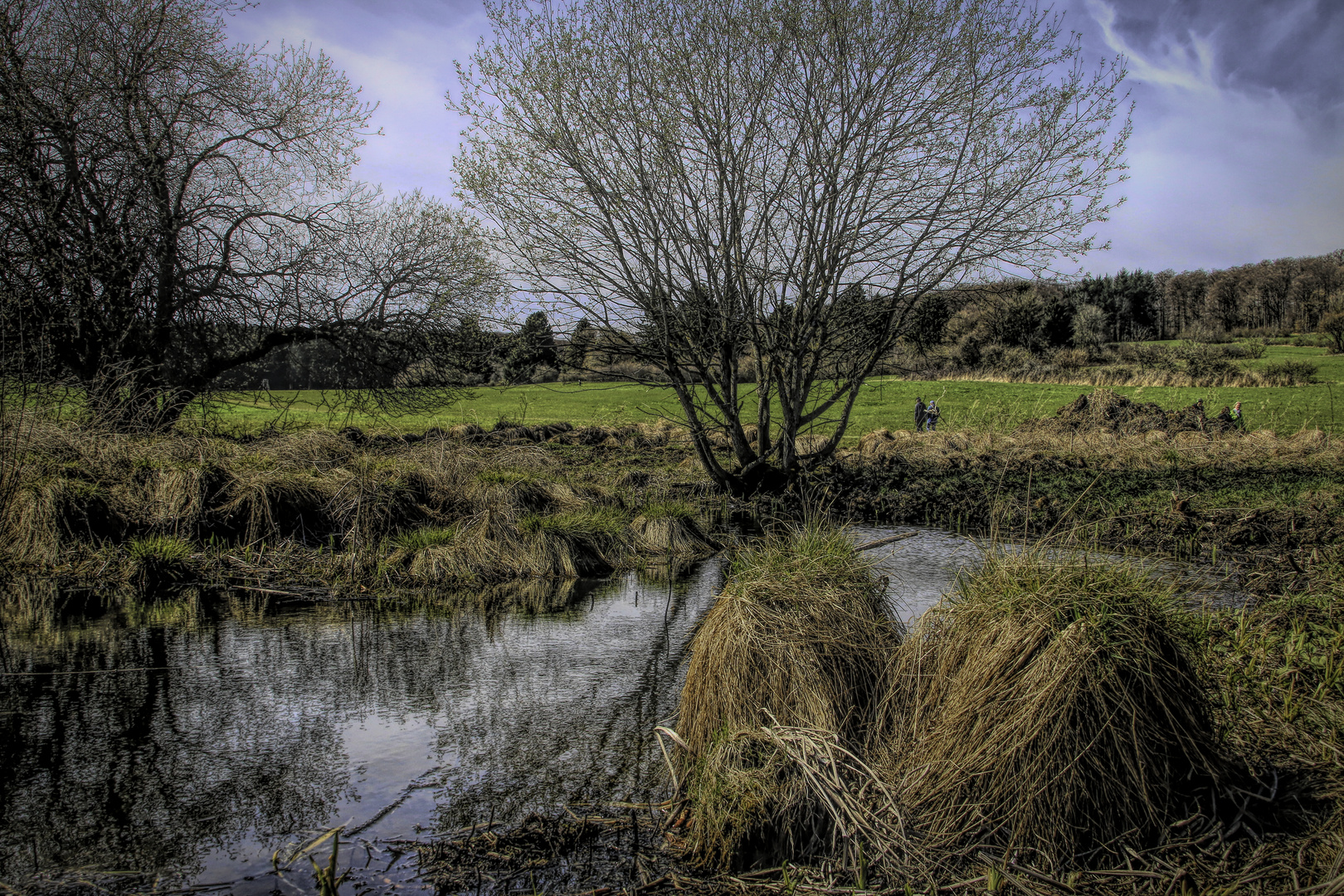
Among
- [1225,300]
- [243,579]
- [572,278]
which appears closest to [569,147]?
[572,278]

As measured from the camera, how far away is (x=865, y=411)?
116ft

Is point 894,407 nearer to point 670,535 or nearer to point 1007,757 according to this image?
point 670,535

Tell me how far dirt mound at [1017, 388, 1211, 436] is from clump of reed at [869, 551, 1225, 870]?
835 inches

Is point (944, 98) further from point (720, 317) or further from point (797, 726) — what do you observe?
point (797, 726)

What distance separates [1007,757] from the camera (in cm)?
351

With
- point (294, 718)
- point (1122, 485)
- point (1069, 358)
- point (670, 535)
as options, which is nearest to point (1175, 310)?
point (1069, 358)

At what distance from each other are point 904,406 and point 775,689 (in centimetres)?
3519

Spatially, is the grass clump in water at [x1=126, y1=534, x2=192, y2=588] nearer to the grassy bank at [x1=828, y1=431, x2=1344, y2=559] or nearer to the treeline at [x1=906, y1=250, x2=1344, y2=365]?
the grassy bank at [x1=828, y1=431, x2=1344, y2=559]

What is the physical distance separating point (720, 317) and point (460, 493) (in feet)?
15.5

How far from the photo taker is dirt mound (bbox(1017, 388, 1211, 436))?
74.8 feet

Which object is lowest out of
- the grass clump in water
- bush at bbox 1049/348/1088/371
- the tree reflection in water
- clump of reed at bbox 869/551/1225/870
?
the tree reflection in water

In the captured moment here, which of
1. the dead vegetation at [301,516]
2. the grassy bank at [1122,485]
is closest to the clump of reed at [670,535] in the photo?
the dead vegetation at [301,516]

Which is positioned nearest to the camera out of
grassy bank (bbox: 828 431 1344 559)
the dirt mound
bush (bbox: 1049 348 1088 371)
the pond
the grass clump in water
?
the pond

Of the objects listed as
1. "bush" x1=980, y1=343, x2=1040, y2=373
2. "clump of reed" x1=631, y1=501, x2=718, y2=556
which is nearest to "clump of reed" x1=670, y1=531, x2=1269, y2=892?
→ "clump of reed" x1=631, y1=501, x2=718, y2=556
